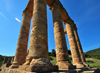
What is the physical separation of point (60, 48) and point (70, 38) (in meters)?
6.69

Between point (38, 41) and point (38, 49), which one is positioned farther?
point (38, 41)

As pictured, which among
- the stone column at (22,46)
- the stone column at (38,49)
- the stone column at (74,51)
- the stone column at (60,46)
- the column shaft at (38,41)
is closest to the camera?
the stone column at (38,49)

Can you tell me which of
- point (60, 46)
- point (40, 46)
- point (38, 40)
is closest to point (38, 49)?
point (40, 46)

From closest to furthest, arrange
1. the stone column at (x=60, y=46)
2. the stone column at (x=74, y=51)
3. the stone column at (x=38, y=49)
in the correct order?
the stone column at (x=38, y=49) < the stone column at (x=60, y=46) < the stone column at (x=74, y=51)

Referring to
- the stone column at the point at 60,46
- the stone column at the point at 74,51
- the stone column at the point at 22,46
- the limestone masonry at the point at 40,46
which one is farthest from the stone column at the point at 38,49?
the stone column at the point at 74,51

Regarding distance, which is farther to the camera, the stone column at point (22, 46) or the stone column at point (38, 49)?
the stone column at point (22, 46)

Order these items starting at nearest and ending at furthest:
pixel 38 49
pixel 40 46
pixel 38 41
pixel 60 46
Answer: pixel 38 49, pixel 40 46, pixel 38 41, pixel 60 46

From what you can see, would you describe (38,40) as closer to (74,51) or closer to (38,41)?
(38,41)

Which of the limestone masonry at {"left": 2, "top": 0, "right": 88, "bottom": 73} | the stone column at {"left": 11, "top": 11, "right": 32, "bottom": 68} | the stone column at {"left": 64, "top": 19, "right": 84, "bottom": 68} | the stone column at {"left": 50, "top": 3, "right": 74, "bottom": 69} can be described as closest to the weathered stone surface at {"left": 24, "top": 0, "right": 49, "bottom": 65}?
the limestone masonry at {"left": 2, "top": 0, "right": 88, "bottom": 73}

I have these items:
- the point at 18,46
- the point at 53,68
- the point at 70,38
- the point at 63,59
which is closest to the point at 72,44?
the point at 70,38

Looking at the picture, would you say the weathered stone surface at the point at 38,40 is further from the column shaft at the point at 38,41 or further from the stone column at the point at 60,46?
the stone column at the point at 60,46

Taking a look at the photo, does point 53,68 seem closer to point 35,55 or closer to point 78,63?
point 35,55

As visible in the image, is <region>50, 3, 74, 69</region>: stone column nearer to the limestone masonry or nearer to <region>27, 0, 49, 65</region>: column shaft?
the limestone masonry

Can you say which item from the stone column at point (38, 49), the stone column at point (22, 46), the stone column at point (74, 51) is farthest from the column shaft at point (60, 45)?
the stone column at point (22, 46)
